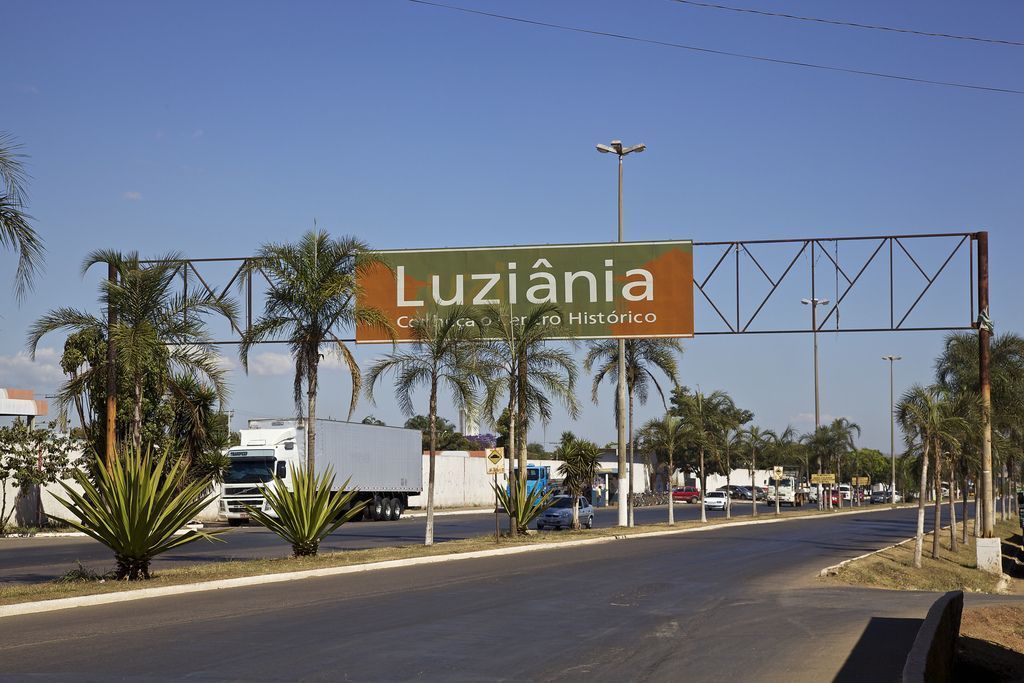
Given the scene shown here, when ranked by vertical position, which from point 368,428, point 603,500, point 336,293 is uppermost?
point 336,293

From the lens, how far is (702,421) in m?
54.2

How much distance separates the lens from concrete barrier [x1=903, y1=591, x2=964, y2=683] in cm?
995

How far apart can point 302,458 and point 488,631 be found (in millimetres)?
30736

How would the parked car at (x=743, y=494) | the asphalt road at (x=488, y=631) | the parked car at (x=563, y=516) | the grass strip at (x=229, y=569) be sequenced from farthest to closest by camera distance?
the parked car at (x=743, y=494), the parked car at (x=563, y=516), the grass strip at (x=229, y=569), the asphalt road at (x=488, y=631)

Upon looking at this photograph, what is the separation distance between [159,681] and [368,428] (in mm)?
37717

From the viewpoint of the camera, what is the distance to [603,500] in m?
80.8

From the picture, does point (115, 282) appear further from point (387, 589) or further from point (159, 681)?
point (159, 681)

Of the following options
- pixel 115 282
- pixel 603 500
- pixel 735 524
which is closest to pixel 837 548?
pixel 735 524

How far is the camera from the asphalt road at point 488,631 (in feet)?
35.3

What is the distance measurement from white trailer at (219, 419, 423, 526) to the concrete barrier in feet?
96.1

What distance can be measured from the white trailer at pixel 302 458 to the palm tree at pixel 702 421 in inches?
543

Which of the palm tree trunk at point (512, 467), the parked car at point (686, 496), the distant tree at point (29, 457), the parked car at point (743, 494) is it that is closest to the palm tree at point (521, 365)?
the palm tree trunk at point (512, 467)

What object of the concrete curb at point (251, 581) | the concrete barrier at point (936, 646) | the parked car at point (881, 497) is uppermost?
the concrete barrier at point (936, 646)

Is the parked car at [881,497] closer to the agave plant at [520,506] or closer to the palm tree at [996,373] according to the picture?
the palm tree at [996,373]
